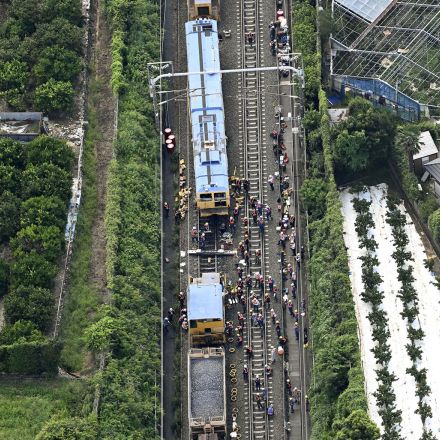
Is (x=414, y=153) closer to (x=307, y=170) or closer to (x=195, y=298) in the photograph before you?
(x=307, y=170)

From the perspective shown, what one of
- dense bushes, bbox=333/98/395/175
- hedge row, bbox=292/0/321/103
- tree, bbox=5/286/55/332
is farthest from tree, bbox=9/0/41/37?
tree, bbox=5/286/55/332

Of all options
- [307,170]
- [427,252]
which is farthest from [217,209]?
[427,252]

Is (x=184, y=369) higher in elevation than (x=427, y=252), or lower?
lower

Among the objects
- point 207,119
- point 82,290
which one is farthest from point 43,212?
point 207,119

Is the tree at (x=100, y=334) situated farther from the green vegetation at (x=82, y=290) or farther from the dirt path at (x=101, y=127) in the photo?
the dirt path at (x=101, y=127)

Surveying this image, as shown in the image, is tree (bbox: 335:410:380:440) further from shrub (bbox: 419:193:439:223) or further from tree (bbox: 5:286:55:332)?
tree (bbox: 5:286:55:332)

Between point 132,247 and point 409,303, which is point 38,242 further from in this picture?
point 409,303

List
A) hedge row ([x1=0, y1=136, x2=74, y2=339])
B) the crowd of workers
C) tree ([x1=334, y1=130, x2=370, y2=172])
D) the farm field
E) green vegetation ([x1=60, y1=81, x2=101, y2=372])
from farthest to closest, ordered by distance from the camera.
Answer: tree ([x1=334, y1=130, x2=370, y2=172]) → the crowd of workers → the farm field → green vegetation ([x1=60, y1=81, x2=101, y2=372]) → hedge row ([x1=0, y1=136, x2=74, y2=339])

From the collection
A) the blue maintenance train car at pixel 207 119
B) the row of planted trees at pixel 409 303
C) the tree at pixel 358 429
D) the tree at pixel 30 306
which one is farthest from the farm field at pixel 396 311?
the tree at pixel 30 306
